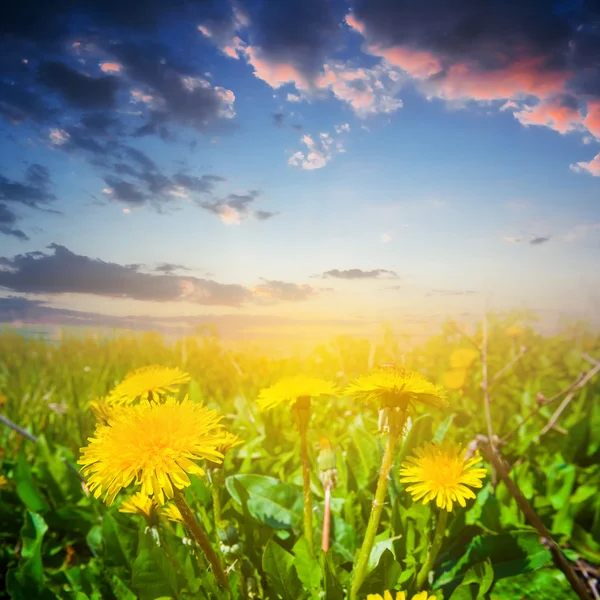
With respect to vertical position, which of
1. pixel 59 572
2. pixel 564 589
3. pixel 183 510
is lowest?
pixel 59 572

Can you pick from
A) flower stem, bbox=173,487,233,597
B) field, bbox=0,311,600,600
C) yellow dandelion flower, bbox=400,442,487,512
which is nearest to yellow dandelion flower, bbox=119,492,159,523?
field, bbox=0,311,600,600

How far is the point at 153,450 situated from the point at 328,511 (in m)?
0.76

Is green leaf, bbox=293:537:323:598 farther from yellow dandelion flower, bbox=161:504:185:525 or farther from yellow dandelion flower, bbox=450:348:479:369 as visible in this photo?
yellow dandelion flower, bbox=450:348:479:369

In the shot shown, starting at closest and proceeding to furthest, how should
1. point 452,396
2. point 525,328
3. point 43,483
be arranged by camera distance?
point 43,483
point 452,396
point 525,328

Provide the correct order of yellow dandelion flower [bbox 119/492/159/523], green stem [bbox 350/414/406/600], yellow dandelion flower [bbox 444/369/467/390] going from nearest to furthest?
green stem [bbox 350/414/406/600]
yellow dandelion flower [bbox 119/492/159/523]
yellow dandelion flower [bbox 444/369/467/390]

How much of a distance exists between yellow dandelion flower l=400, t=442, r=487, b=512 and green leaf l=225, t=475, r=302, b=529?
608 mm

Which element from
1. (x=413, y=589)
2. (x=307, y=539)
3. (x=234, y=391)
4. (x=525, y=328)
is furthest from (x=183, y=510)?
(x=525, y=328)

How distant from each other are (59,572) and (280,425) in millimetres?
1229

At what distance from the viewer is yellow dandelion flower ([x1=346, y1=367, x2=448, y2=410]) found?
3.94 ft

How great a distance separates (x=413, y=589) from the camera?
146 centimetres

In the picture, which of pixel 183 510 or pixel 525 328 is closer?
pixel 183 510

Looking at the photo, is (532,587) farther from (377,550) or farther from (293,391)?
(293,391)

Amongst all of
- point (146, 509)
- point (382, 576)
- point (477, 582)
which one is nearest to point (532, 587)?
point (477, 582)

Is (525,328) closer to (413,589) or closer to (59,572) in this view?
(413,589)
